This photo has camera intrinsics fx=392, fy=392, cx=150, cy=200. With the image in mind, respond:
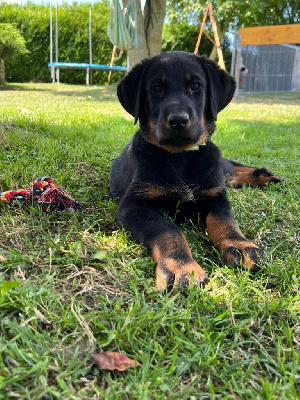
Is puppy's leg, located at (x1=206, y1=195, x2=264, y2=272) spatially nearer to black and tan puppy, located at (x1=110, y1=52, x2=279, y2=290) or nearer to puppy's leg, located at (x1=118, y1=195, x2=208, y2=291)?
black and tan puppy, located at (x1=110, y1=52, x2=279, y2=290)

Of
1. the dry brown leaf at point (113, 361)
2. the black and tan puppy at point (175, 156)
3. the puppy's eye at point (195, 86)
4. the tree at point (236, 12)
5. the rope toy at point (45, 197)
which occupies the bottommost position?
the dry brown leaf at point (113, 361)

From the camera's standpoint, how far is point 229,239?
220cm

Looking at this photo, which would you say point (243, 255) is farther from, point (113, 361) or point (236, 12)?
point (236, 12)

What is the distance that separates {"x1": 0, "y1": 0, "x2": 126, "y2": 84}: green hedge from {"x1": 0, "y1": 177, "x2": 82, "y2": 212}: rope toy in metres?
18.2

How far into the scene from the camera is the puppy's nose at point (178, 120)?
2.36 m

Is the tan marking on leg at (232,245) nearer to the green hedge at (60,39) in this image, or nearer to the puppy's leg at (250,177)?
the puppy's leg at (250,177)

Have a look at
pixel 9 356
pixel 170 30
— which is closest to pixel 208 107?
pixel 9 356

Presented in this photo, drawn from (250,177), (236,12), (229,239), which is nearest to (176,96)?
(229,239)

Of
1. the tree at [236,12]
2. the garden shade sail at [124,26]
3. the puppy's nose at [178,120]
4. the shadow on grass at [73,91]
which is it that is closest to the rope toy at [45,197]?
the puppy's nose at [178,120]

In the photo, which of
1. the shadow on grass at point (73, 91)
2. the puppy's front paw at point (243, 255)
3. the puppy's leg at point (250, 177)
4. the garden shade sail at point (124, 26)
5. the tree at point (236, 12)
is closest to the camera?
the puppy's front paw at point (243, 255)

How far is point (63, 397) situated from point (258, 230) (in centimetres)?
177

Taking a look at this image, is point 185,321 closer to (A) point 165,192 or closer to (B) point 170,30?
(A) point 165,192

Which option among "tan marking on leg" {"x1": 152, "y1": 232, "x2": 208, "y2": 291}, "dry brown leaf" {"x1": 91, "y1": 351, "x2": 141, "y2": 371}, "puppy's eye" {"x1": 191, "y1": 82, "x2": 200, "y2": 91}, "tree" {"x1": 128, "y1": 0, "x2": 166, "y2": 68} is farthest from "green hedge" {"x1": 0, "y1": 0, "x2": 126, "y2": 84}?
"dry brown leaf" {"x1": 91, "y1": 351, "x2": 141, "y2": 371}

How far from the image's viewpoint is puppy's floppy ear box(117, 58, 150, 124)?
2.80m
